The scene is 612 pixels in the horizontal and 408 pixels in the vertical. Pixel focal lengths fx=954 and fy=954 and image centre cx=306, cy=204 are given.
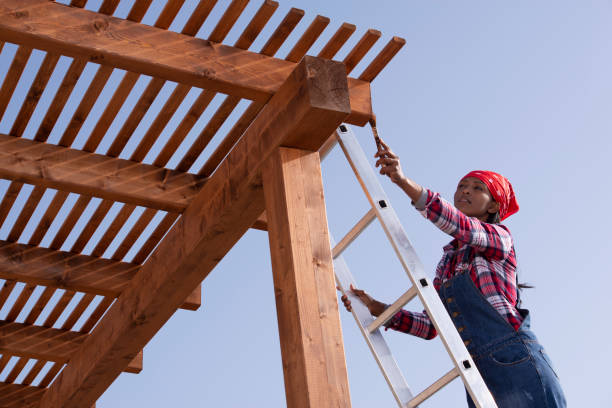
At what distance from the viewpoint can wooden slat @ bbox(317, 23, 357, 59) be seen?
4219 mm

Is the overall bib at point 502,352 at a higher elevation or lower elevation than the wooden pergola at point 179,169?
lower

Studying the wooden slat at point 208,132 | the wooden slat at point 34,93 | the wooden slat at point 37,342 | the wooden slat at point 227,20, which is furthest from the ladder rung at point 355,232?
the wooden slat at point 37,342

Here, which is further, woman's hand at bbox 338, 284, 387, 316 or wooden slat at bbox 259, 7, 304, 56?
woman's hand at bbox 338, 284, 387, 316

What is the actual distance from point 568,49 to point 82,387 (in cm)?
883

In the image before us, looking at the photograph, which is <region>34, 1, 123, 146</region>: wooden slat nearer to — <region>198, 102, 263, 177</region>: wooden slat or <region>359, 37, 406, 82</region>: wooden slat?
<region>198, 102, 263, 177</region>: wooden slat

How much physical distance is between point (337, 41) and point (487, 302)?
4.35ft

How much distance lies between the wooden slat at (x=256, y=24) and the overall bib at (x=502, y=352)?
140cm

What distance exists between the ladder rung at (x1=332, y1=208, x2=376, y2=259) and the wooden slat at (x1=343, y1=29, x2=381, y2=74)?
0.69 meters

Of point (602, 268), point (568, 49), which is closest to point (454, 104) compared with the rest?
point (568, 49)

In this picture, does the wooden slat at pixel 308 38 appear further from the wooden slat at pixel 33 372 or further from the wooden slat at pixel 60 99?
the wooden slat at pixel 33 372

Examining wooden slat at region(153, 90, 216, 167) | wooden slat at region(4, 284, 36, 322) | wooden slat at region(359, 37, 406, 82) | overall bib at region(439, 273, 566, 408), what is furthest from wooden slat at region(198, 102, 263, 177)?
wooden slat at region(4, 284, 36, 322)

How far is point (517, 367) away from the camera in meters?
3.91

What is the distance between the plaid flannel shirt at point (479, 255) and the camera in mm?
4055

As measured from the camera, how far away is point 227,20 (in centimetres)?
415
